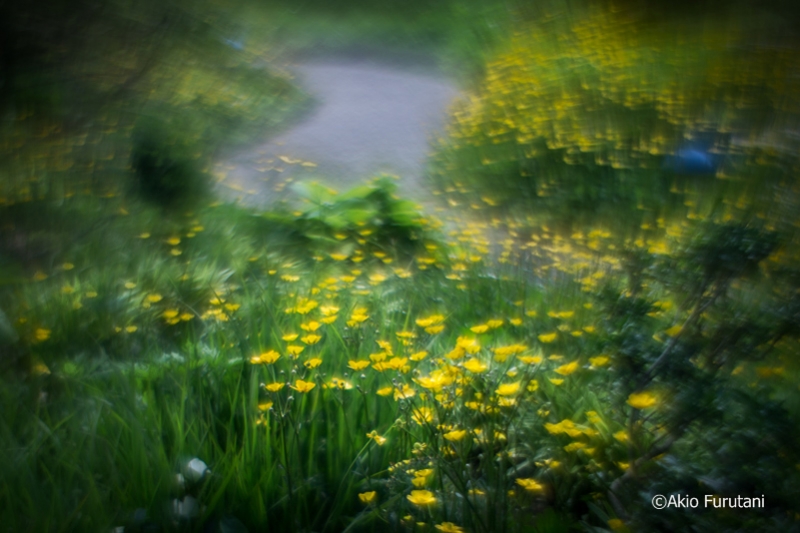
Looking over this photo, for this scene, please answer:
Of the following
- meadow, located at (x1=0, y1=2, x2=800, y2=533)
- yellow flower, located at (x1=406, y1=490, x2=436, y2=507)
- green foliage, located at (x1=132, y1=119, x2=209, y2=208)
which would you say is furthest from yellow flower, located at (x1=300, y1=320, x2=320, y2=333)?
green foliage, located at (x1=132, y1=119, x2=209, y2=208)

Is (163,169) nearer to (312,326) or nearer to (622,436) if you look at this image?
(312,326)

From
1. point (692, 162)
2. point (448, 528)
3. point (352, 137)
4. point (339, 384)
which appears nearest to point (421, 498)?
point (448, 528)

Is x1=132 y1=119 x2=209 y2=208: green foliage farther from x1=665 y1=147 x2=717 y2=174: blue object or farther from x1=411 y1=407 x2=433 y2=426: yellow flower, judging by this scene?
x1=665 y1=147 x2=717 y2=174: blue object

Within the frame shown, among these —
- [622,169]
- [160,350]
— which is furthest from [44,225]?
Result: [622,169]

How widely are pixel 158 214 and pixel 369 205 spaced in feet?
3.43

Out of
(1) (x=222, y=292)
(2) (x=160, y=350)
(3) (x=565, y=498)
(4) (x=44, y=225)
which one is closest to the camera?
(3) (x=565, y=498)

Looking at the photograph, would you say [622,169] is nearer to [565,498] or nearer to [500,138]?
[500,138]

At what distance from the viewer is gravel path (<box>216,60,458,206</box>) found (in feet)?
10.3

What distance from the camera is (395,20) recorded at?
116 inches

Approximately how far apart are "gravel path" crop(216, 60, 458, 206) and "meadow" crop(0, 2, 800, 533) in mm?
122

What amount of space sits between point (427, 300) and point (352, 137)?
4.66ft

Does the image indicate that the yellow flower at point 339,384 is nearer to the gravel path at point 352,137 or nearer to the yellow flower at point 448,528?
the yellow flower at point 448,528

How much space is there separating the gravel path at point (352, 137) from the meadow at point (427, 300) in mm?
122

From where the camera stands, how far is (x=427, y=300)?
2.20 metres
